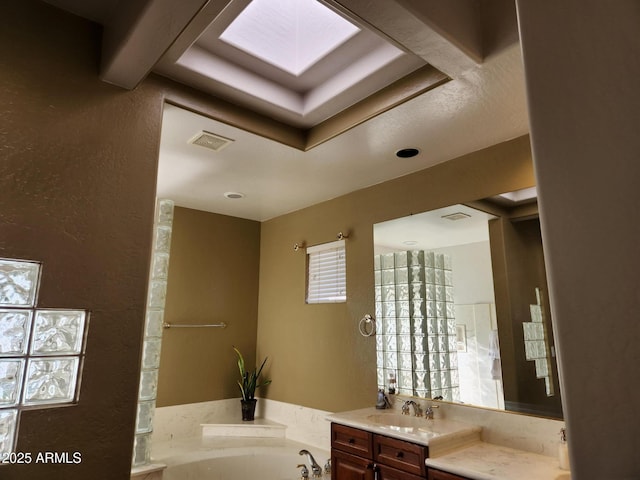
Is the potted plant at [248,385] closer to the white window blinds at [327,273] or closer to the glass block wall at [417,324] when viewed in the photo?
the white window blinds at [327,273]

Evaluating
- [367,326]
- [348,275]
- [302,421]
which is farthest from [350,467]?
[348,275]

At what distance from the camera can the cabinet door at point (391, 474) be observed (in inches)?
79.2

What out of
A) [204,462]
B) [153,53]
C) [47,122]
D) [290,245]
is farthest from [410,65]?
[204,462]

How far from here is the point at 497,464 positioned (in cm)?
184

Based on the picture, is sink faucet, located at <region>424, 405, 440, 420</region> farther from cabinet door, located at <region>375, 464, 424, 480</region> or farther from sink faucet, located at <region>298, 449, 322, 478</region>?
sink faucet, located at <region>298, 449, 322, 478</region>

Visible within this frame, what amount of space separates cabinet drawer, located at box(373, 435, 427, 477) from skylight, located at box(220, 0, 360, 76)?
2.08 m

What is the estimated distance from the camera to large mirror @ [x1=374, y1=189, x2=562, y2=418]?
7.17 feet

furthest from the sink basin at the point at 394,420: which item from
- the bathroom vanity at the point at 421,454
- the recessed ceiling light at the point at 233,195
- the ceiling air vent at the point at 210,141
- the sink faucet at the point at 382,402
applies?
the recessed ceiling light at the point at 233,195

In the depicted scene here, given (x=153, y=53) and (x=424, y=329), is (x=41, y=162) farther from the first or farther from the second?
(x=424, y=329)

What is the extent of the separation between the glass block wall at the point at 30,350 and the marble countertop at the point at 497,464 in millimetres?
1653

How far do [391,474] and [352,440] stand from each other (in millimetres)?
311

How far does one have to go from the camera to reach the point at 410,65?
6.26 ft

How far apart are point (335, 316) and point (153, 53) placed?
2402mm

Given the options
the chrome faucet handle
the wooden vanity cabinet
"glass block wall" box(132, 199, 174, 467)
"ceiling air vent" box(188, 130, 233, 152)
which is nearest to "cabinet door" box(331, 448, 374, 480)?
the wooden vanity cabinet
